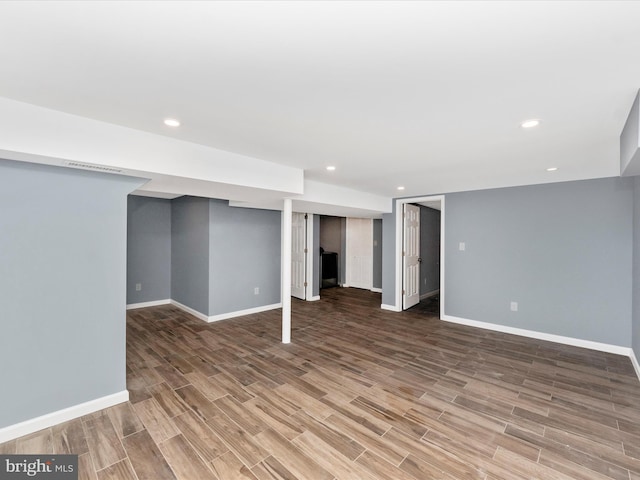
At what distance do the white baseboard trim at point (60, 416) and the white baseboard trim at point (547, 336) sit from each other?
4.75m

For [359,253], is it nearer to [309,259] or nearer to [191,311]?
[309,259]

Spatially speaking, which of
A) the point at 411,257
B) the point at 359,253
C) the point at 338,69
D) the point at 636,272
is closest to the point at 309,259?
the point at 411,257

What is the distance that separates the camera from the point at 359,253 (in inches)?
329

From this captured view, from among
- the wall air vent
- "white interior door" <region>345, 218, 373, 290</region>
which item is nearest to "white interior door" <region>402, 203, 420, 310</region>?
"white interior door" <region>345, 218, 373, 290</region>

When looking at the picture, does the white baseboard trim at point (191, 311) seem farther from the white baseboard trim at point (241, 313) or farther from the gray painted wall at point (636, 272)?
the gray painted wall at point (636, 272)

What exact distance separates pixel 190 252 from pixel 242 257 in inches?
39.8

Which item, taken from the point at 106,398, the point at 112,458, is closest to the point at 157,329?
the point at 106,398

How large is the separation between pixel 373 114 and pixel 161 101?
139cm

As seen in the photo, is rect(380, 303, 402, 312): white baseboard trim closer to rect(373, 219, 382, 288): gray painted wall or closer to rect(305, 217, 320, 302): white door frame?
rect(305, 217, 320, 302): white door frame

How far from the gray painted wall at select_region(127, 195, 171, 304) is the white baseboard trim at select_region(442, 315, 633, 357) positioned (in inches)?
218

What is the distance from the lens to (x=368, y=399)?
2594 mm

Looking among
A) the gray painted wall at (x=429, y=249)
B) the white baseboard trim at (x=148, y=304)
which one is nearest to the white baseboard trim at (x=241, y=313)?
the white baseboard trim at (x=148, y=304)

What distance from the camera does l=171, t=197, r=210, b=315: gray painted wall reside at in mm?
4945

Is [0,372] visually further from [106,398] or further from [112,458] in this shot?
[112,458]
